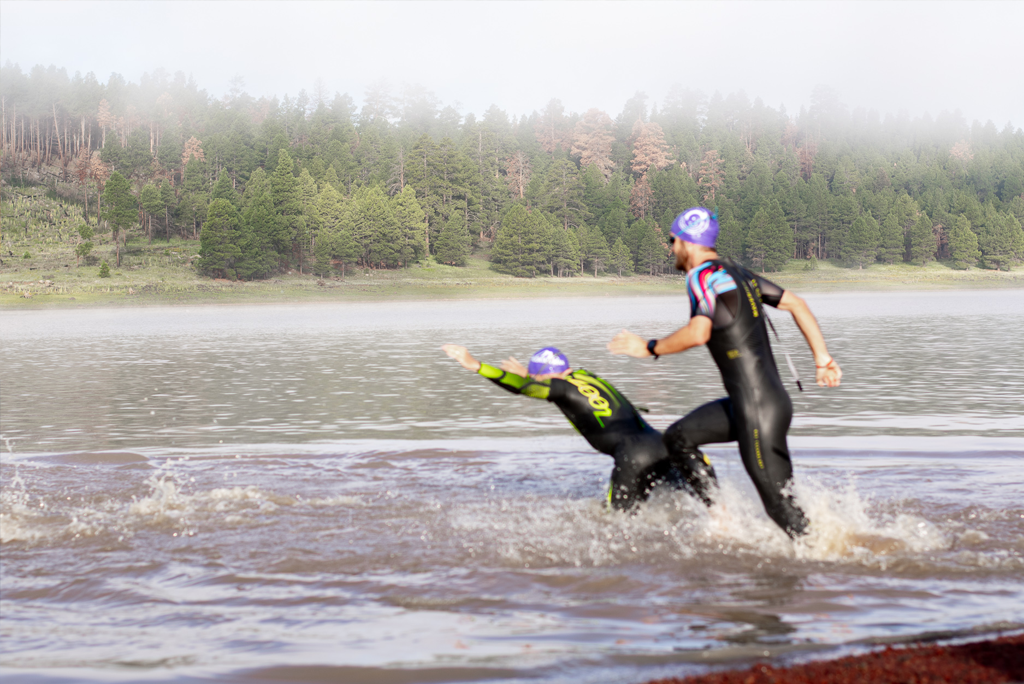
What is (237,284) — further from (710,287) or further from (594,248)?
(710,287)

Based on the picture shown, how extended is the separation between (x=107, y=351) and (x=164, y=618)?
82.1 feet

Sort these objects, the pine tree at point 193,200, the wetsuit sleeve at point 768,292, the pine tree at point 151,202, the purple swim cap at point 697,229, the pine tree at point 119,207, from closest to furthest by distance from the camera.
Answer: the purple swim cap at point 697,229, the wetsuit sleeve at point 768,292, the pine tree at point 119,207, the pine tree at point 151,202, the pine tree at point 193,200

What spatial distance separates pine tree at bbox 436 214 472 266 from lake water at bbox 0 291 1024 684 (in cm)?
8997

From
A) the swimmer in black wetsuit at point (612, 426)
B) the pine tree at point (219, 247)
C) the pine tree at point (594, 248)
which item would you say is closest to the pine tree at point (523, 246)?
the pine tree at point (594, 248)

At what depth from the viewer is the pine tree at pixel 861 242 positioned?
12088 cm

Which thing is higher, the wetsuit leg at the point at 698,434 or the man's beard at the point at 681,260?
the man's beard at the point at 681,260

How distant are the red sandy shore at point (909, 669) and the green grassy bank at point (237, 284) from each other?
7116 cm

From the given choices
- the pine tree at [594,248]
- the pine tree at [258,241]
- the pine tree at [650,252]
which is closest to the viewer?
the pine tree at [258,241]

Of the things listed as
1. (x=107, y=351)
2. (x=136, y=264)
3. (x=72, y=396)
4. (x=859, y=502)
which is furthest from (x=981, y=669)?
(x=136, y=264)

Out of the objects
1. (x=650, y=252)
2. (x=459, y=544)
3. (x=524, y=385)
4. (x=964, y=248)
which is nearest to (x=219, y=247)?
(x=650, y=252)

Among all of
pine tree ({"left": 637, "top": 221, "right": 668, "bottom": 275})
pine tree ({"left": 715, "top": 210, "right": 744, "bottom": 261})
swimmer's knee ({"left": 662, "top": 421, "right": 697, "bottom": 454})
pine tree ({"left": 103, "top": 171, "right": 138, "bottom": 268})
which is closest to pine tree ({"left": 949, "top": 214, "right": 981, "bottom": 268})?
pine tree ({"left": 715, "top": 210, "right": 744, "bottom": 261})

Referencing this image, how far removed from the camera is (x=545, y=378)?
8.39 m

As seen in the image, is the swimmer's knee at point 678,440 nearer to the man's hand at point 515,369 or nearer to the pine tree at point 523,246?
the man's hand at point 515,369

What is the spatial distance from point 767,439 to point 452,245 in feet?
329
